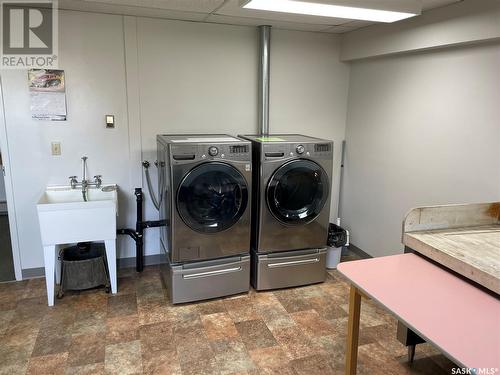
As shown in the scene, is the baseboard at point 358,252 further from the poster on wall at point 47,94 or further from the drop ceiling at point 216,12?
the poster on wall at point 47,94

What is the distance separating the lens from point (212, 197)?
3027 millimetres

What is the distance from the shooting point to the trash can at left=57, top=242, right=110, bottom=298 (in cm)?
315

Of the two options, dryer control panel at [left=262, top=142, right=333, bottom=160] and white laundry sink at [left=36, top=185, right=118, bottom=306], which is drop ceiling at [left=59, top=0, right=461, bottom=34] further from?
white laundry sink at [left=36, top=185, right=118, bottom=306]

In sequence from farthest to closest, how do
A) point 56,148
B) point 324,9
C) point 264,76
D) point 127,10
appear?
1. point 264,76
2. point 56,148
3. point 127,10
4. point 324,9

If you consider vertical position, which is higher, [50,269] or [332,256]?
[50,269]

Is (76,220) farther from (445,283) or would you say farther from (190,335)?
(445,283)

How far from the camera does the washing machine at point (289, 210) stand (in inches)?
122

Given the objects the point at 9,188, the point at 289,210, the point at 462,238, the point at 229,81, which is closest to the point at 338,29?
the point at 229,81

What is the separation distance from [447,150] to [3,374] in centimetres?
334

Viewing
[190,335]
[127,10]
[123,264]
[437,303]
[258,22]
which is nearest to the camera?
[437,303]

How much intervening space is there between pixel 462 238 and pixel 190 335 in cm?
187

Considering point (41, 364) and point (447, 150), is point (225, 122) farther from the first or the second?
point (41, 364)

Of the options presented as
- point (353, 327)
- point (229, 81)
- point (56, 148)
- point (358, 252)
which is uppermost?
point (229, 81)

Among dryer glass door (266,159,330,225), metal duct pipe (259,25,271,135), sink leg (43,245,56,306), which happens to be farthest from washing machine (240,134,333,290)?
sink leg (43,245,56,306)
